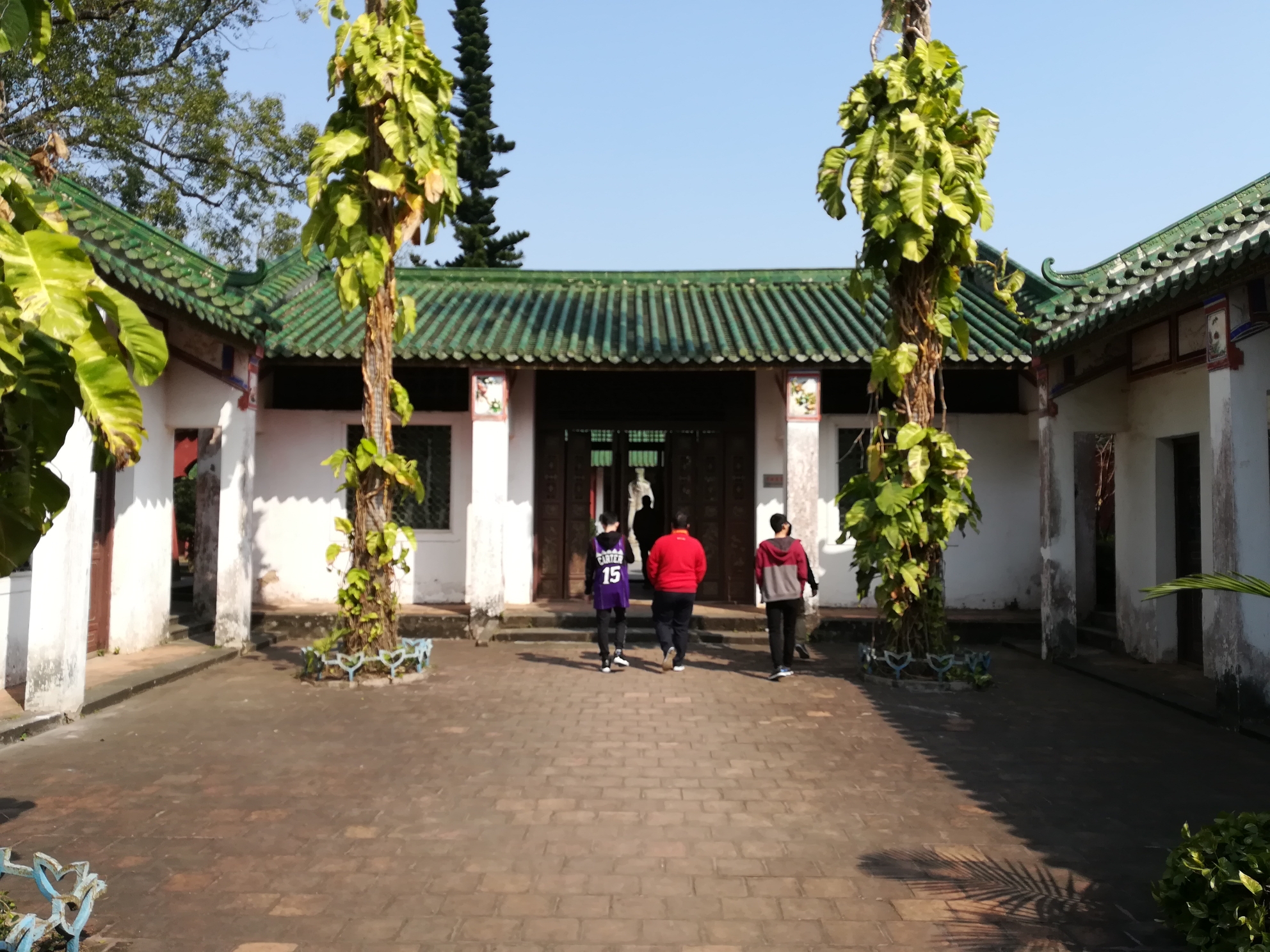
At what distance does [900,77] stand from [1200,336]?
3.37 m

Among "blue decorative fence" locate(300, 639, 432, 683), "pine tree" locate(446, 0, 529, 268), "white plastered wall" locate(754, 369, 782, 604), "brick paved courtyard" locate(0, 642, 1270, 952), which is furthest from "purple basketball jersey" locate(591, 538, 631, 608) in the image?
"pine tree" locate(446, 0, 529, 268)

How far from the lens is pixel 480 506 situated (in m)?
11.3

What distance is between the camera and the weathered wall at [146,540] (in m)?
9.60

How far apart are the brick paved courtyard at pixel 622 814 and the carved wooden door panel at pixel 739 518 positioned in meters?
4.44

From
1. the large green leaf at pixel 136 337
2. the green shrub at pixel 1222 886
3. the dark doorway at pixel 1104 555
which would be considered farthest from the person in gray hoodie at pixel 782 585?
the large green leaf at pixel 136 337

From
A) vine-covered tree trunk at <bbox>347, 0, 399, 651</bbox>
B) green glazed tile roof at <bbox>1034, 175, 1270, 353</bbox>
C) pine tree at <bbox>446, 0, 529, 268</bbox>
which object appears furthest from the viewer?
pine tree at <bbox>446, 0, 529, 268</bbox>

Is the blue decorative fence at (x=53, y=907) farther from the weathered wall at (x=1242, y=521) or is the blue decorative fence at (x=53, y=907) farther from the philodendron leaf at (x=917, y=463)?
the weathered wall at (x=1242, y=521)

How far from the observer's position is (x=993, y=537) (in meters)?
12.3

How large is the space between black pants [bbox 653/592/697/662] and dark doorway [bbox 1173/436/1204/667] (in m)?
4.72

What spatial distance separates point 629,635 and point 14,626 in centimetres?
599

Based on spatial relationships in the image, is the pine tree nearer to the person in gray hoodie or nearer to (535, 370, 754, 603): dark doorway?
(535, 370, 754, 603): dark doorway

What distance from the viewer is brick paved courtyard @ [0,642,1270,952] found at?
12.0 feet

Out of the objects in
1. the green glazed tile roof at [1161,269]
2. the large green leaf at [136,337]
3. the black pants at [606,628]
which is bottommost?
the black pants at [606,628]

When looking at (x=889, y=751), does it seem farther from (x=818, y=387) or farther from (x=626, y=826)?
(x=818, y=387)
